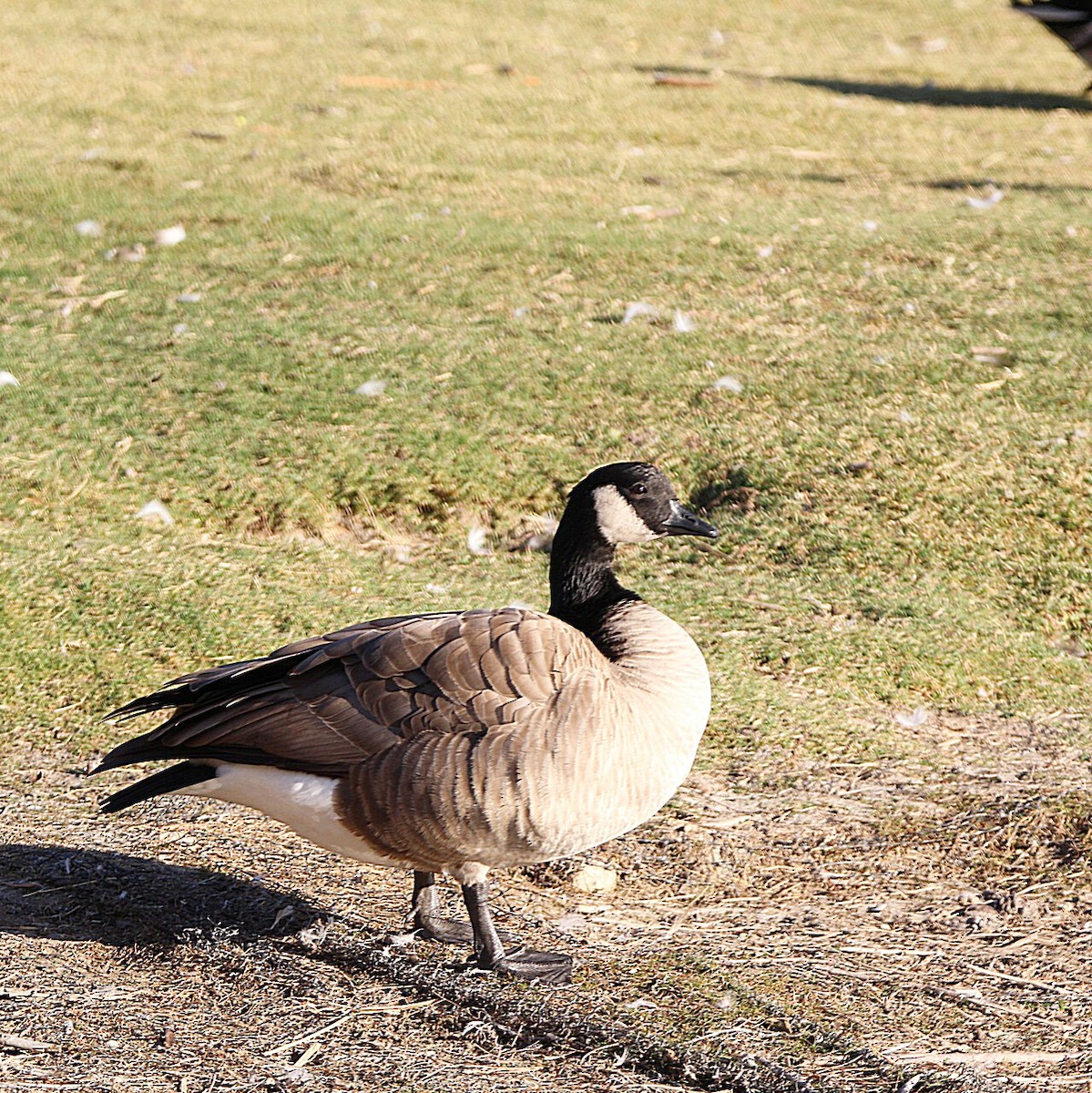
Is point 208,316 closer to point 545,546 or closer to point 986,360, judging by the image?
point 545,546

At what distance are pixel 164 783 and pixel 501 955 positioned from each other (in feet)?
2.83

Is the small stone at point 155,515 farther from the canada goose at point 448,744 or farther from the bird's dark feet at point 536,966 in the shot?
the bird's dark feet at point 536,966

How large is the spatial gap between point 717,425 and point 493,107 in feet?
20.0

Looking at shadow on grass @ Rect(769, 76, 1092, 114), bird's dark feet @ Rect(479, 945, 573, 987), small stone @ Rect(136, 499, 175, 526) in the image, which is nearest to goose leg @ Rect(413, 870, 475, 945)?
bird's dark feet @ Rect(479, 945, 573, 987)

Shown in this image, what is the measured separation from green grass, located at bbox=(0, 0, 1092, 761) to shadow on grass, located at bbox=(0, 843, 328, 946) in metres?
0.69

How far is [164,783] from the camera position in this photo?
344cm

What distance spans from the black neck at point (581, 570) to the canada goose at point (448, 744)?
0.32 meters

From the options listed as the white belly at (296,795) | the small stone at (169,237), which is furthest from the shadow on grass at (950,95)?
the white belly at (296,795)

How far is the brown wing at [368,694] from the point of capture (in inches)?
134

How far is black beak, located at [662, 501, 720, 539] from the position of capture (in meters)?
3.98

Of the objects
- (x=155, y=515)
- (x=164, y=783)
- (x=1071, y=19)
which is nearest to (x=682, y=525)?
(x=164, y=783)

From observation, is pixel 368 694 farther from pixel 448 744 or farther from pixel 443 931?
pixel 443 931

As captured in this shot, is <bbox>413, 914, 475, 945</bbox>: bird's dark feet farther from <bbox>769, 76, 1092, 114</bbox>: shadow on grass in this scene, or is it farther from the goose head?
<bbox>769, 76, 1092, 114</bbox>: shadow on grass

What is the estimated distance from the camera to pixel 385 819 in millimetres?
Result: 3371
